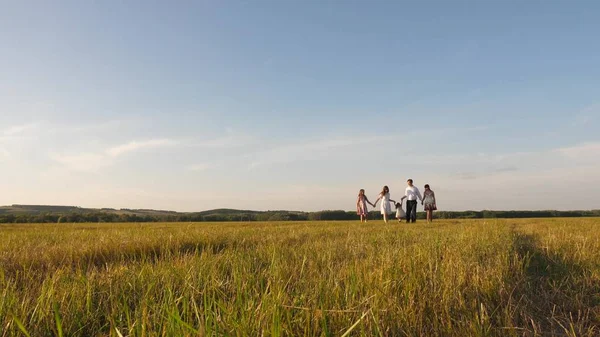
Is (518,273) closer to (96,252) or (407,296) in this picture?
(407,296)

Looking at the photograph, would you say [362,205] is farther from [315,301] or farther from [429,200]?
[315,301]

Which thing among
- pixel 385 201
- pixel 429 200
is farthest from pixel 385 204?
pixel 429 200

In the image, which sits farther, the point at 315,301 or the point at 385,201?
the point at 385,201

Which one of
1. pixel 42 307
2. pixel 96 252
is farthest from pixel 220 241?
pixel 42 307

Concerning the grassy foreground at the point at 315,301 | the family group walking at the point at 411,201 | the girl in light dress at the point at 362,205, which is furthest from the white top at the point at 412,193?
the grassy foreground at the point at 315,301

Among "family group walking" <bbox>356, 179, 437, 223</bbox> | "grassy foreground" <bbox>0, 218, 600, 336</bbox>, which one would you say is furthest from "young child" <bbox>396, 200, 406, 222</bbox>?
"grassy foreground" <bbox>0, 218, 600, 336</bbox>

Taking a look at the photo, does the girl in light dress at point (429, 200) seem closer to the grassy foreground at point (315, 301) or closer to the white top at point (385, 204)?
the white top at point (385, 204)

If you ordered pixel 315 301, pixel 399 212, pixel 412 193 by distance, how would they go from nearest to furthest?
pixel 315 301 → pixel 412 193 → pixel 399 212

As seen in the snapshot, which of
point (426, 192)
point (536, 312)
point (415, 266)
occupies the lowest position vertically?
point (536, 312)

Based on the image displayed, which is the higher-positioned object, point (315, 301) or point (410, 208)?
point (410, 208)

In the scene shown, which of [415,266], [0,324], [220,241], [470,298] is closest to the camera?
[0,324]

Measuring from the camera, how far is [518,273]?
4074 millimetres

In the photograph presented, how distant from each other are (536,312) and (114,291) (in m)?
3.38

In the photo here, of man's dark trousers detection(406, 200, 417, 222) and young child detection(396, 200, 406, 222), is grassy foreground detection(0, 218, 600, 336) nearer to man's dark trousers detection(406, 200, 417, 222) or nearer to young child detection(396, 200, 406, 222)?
man's dark trousers detection(406, 200, 417, 222)
